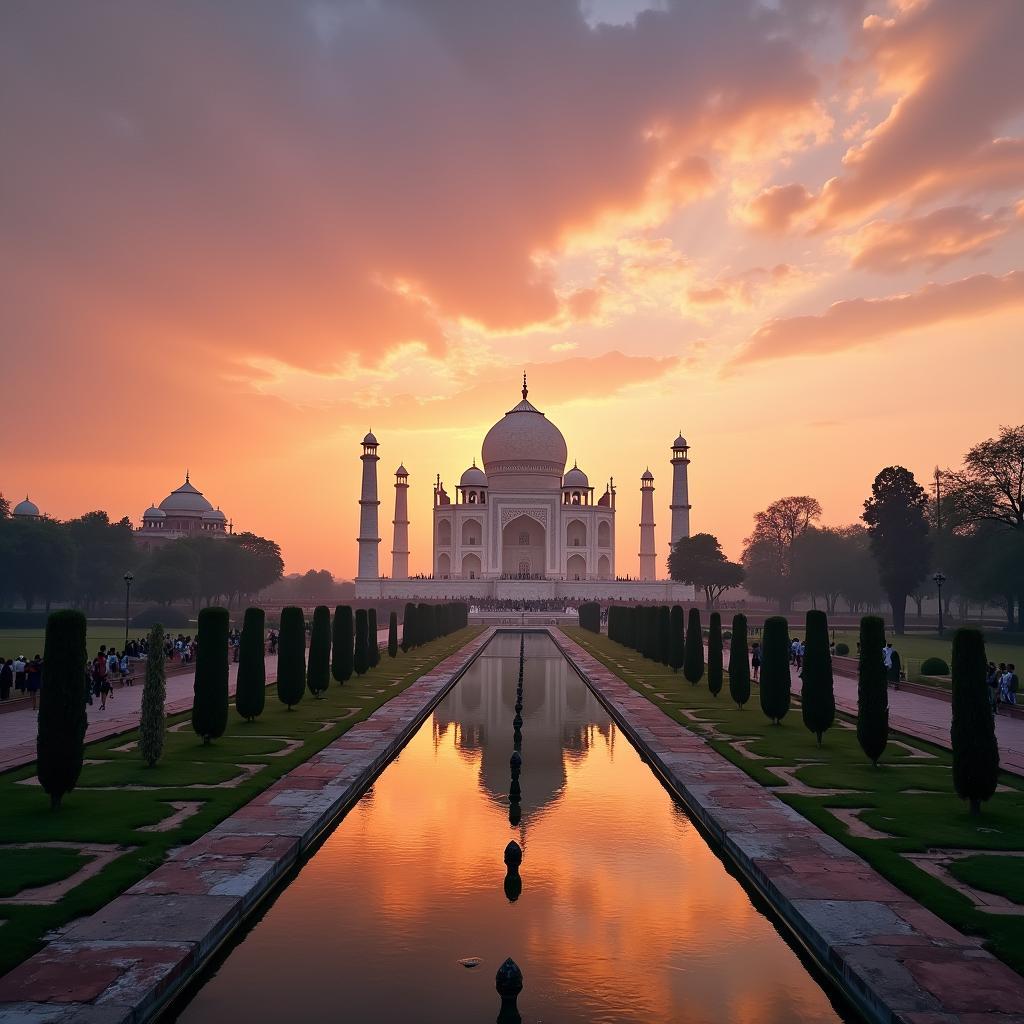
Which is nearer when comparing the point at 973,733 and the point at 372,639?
the point at 973,733

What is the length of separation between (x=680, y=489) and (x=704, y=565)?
36.4 ft

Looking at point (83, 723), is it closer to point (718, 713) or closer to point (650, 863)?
point (650, 863)

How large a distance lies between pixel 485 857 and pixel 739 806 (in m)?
2.87

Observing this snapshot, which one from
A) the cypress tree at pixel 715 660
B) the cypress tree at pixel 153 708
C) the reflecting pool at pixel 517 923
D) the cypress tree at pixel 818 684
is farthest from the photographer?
the cypress tree at pixel 715 660

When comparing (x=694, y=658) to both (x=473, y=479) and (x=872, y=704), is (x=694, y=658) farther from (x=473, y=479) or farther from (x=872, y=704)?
(x=473, y=479)

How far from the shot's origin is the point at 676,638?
2417cm

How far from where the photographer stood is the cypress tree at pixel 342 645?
2017 centimetres

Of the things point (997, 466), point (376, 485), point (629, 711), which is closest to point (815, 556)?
point (997, 466)

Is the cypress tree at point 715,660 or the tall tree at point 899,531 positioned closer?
the cypress tree at point 715,660

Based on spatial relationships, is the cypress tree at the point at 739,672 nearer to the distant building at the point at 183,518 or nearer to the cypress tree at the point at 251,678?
the cypress tree at the point at 251,678

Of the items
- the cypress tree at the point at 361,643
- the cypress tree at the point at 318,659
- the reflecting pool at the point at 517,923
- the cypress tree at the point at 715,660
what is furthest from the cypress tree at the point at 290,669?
the cypress tree at the point at 715,660

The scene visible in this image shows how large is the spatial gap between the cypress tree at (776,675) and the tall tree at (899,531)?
111ft

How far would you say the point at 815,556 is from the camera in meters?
65.1

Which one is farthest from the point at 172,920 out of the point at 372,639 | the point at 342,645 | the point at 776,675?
the point at 372,639
